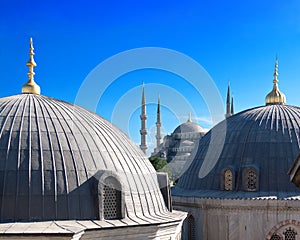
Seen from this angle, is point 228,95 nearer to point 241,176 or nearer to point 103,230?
point 241,176

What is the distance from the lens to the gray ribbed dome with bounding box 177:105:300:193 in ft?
64.4

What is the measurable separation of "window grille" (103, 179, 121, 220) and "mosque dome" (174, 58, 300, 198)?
25.2 feet

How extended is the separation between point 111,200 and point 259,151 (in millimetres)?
9350

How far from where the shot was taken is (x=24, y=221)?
472 inches

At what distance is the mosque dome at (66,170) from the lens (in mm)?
12301

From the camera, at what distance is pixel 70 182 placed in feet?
41.8

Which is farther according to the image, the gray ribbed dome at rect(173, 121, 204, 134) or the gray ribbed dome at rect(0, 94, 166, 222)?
the gray ribbed dome at rect(173, 121, 204, 134)

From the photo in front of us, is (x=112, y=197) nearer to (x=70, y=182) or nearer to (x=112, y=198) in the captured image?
(x=112, y=198)

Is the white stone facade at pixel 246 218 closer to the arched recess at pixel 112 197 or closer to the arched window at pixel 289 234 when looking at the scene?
the arched window at pixel 289 234

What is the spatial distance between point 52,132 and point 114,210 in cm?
298

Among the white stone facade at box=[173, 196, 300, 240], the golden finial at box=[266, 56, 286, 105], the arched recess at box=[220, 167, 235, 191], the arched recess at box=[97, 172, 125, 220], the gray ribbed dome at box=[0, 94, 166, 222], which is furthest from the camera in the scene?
the golden finial at box=[266, 56, 286, 105]

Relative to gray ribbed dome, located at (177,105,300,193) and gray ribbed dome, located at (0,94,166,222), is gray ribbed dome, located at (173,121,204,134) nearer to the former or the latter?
gray ribbed dome, located at (177,105,300,193)

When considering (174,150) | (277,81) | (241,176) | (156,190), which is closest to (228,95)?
(174,150)

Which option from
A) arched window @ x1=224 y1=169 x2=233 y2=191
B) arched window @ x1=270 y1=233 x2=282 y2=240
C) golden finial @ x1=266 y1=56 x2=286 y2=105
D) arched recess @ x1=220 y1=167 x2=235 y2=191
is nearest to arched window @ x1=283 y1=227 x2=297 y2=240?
arched window @ x1=270 y1=233 x2=282 y2=240
